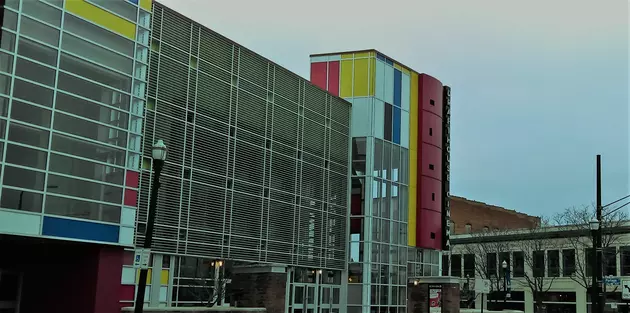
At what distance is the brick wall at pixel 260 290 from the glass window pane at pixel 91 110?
28.4 feet

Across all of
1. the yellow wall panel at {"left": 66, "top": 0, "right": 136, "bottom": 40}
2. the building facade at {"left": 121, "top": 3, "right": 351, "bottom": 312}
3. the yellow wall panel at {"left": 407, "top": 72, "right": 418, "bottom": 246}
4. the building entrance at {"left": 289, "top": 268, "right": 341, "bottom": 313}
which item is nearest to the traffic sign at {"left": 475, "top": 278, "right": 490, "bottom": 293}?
the building facade at {"left": 121, "top": 3, "right": 351, "bottom": 312}

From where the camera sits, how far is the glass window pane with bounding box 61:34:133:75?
21.7 meters

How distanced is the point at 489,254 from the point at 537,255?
5.38 meters

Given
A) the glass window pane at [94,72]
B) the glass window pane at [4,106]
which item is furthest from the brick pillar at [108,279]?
the glass window pane at [94,72]

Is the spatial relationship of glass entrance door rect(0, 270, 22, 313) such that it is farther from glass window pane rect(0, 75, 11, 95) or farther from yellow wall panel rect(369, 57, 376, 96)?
yellow wall panel rect(369, 57, 376, 96)

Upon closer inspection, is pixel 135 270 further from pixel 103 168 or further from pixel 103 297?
pixel 103 168

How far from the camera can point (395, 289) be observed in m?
38.3

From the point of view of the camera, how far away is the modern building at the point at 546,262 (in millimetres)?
57312

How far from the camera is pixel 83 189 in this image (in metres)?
21.7

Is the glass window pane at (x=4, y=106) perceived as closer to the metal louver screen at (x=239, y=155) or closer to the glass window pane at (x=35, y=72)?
the glass window pane at (x=35, y=72)

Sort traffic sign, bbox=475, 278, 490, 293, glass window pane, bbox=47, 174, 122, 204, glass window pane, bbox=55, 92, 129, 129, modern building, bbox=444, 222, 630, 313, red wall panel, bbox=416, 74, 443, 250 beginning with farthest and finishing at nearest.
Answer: modern building, bbox=444, 222, 630, 313 < red wall panel, bbox=416, 74, 443, 250 < traffic sign, bbox=475, 278, 490, 293 < glass window pane, bbox=55, 92, 129, 129 < glass window pane, bbox=47, 174, 122, 204

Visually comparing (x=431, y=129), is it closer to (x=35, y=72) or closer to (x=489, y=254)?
(x=35, y=72)

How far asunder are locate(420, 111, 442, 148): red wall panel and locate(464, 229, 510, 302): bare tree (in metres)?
24.6

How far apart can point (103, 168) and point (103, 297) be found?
406 cm
